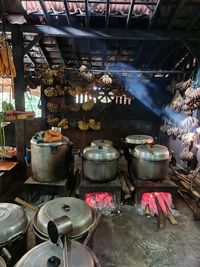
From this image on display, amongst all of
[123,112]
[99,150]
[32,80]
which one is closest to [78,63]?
[32,80]

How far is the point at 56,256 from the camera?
6.18 feet

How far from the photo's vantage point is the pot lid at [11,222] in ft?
8.09

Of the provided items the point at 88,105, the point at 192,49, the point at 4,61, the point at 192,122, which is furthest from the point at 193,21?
the point at 88,105

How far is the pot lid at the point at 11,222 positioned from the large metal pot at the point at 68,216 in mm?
158

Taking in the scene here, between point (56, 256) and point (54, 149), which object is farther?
point (54, 149)

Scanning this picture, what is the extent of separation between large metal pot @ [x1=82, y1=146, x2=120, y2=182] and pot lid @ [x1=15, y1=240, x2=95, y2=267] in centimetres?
264

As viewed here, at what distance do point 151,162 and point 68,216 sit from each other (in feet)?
8.90

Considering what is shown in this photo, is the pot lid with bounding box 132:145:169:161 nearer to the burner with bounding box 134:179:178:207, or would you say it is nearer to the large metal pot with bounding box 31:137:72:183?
the burner with bounding box 134:179:178:207

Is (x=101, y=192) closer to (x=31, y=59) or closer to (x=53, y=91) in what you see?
(x=53, y=91)

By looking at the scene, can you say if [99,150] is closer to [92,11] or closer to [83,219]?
[83,219]

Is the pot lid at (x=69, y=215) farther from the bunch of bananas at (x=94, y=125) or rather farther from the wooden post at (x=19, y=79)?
the bunch of bananas at (x=94, y=125)

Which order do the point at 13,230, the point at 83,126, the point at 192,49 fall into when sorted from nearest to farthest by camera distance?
1. the point at 13,230
2. the point at 192,49
3. the point at 83,126

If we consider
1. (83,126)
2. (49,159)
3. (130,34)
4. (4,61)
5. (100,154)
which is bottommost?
(83,126)

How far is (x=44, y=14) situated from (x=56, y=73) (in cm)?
333
